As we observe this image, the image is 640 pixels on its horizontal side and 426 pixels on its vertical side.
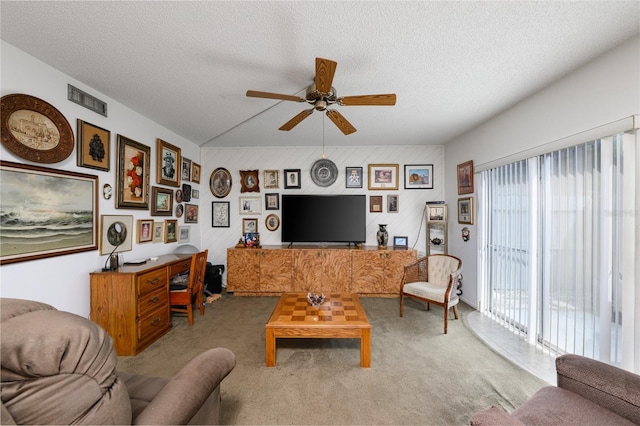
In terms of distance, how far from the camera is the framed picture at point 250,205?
476cm

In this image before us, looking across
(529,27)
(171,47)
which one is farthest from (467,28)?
(171,47)

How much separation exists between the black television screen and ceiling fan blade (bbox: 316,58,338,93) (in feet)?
8.74

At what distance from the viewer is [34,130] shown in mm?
2027

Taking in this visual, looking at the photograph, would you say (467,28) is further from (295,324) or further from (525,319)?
(525,319)

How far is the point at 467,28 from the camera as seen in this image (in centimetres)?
170

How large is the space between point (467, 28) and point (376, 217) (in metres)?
3.31

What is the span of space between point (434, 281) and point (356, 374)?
6.78 feet

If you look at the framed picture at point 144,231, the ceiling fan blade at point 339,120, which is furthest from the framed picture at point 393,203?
the framed picture at point 144,231

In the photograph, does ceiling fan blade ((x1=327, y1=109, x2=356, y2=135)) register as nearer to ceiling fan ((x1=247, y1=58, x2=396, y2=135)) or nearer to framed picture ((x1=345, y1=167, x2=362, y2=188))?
ceiling fan ((x1=247, y1=58, x2=396, y2=135))

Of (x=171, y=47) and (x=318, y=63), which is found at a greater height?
(x=171, y=47)

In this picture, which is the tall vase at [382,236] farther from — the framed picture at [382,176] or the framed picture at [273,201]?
the framed picture at [273,201]

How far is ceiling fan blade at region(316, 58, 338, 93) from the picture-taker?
162 centimetres

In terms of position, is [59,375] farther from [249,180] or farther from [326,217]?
[249,180]

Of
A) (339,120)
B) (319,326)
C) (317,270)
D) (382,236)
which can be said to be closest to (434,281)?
(382,236)
